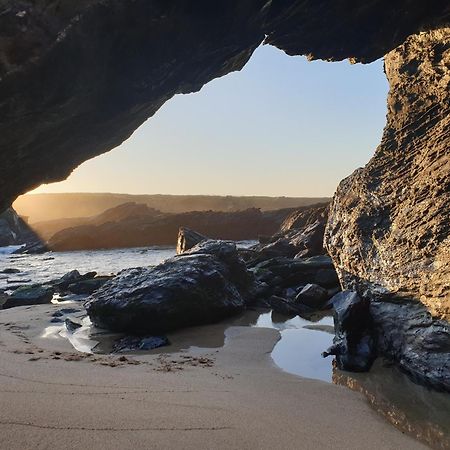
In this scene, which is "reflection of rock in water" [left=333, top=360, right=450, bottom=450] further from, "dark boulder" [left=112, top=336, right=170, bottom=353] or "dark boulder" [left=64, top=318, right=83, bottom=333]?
"dark boulder" [left=64, top=318, right=83, bottom=333]

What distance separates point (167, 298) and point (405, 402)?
541cm

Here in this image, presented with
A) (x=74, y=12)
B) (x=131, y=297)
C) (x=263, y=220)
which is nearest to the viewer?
(x=74, y=12)

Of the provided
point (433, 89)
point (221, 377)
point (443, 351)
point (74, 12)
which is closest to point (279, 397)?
point (221, 377)

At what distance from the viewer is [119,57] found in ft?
20.5

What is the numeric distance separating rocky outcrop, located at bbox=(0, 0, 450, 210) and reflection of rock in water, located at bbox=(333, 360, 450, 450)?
17.3ft

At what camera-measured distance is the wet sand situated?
3680mm

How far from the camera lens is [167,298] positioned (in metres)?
9.37

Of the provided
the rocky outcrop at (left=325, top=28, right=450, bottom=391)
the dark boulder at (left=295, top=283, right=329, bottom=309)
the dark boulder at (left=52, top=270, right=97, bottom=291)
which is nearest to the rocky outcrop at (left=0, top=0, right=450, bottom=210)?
the rocky outcrop at (left=325, top=28, right=450, bottom=391)

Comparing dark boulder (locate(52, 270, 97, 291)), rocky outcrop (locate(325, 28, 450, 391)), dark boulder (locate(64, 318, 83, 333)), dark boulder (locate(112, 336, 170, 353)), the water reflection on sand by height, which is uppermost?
rocky outcrop (locate(325, 28, 450, 391))

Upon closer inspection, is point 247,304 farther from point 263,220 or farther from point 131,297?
point 263,220

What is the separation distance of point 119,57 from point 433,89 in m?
5.86

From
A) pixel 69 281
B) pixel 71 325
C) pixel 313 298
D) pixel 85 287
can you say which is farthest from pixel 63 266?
pixel 313 298

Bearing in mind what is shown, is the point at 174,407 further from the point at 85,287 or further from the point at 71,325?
the point at 85,287

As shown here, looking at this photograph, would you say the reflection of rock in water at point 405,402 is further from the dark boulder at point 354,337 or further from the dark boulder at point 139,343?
the dark boulder at point 139,343
